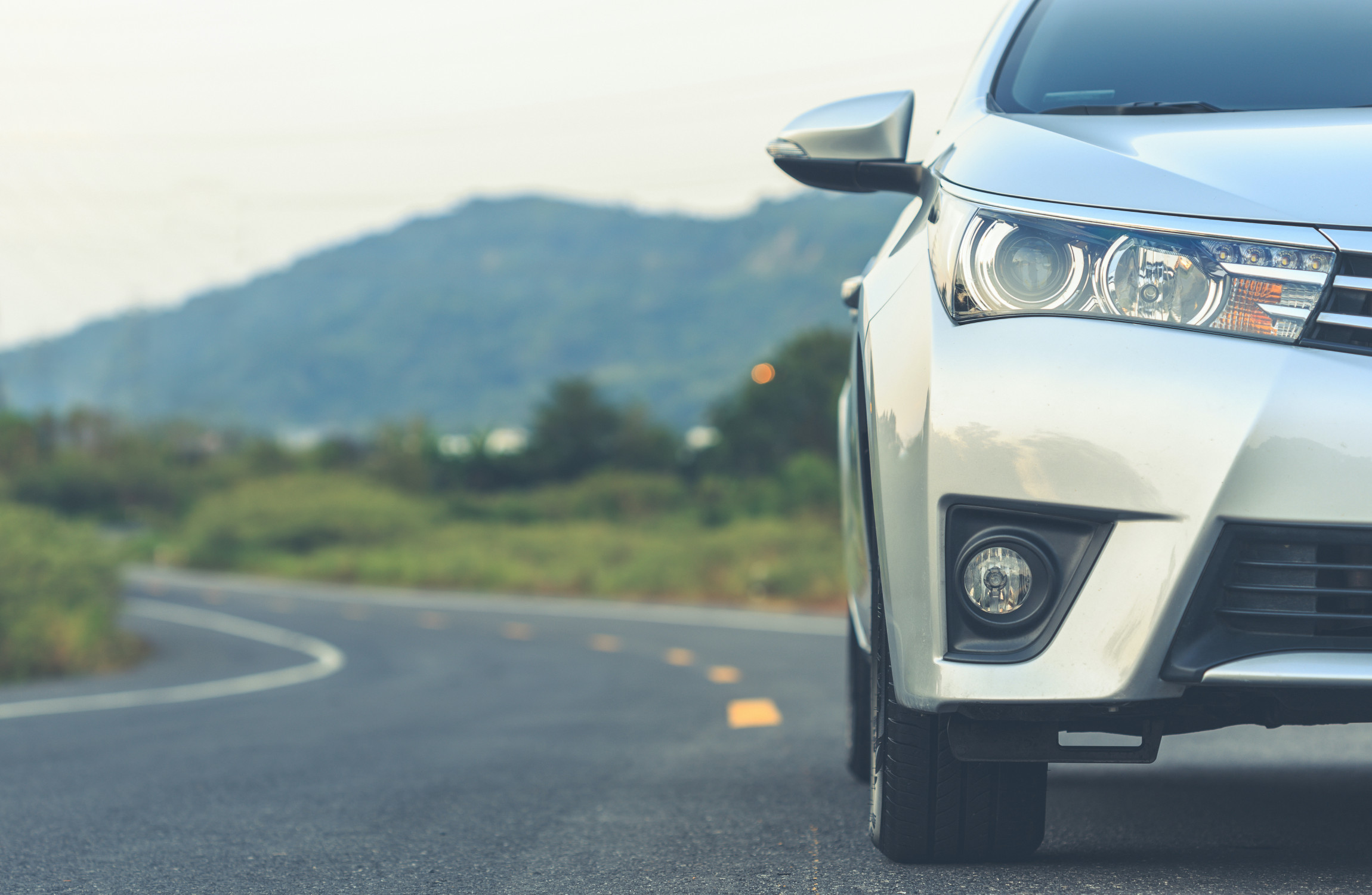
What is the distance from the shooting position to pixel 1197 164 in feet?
7.66

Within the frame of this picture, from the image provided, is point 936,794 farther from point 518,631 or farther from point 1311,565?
point 518,631

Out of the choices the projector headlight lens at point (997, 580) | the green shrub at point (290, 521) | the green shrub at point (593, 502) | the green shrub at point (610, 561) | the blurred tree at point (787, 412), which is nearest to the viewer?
the projector headlight lens at point (997, 580)

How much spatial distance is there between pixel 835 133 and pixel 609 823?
6.08ft

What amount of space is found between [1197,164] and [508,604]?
90.4 feet

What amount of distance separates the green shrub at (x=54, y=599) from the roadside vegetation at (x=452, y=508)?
0.11ft

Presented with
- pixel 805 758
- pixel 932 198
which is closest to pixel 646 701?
pixel 805 758

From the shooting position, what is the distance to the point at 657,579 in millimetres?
29641

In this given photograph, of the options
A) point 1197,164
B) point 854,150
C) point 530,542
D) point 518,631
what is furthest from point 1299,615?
point 530,542

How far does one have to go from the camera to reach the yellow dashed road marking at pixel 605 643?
17.2 m

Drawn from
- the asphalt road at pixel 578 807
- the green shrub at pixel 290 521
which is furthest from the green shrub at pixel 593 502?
the asphalt road at pixel 578 807

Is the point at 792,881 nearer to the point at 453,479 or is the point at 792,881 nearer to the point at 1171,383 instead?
A: the point at 1171,383

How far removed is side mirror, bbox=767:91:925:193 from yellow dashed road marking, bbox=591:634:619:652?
562 inches

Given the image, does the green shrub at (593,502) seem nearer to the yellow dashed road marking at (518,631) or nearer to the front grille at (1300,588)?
the yellow dashed road marking at (518,631)

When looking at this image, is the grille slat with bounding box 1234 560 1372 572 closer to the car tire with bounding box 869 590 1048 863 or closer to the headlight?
the headlight
